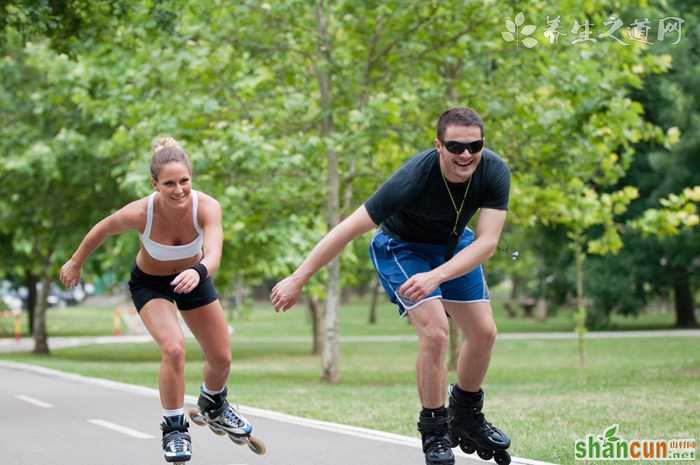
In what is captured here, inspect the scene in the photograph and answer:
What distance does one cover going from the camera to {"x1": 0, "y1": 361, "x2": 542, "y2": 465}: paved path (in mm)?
7887

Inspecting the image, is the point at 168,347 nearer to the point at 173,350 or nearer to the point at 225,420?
the point at 173,350

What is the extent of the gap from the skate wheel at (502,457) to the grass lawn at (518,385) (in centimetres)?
73

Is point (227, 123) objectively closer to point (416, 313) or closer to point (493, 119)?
point (493, 119)

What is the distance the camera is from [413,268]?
6.40 m

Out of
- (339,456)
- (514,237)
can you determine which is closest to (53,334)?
(514,237)

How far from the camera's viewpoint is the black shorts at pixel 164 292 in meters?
7.01

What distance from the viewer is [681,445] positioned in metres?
7.73

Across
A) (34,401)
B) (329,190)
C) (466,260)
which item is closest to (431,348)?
(466,260)

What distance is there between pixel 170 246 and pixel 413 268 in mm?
1478

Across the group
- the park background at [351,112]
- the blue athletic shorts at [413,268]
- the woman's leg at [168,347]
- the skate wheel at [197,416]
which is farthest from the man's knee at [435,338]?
the park background at [351,112]

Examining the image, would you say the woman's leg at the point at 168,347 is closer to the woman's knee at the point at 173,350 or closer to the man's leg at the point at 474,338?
the woman's knee at the point at 173,350

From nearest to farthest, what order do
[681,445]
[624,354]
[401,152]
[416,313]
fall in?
[416,313] < [681,445] < [401,152] < [624,354]

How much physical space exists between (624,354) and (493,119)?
380 inches

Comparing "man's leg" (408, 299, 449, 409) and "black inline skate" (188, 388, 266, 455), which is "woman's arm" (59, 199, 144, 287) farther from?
"man's leg" (408, 299, 449, 409)
